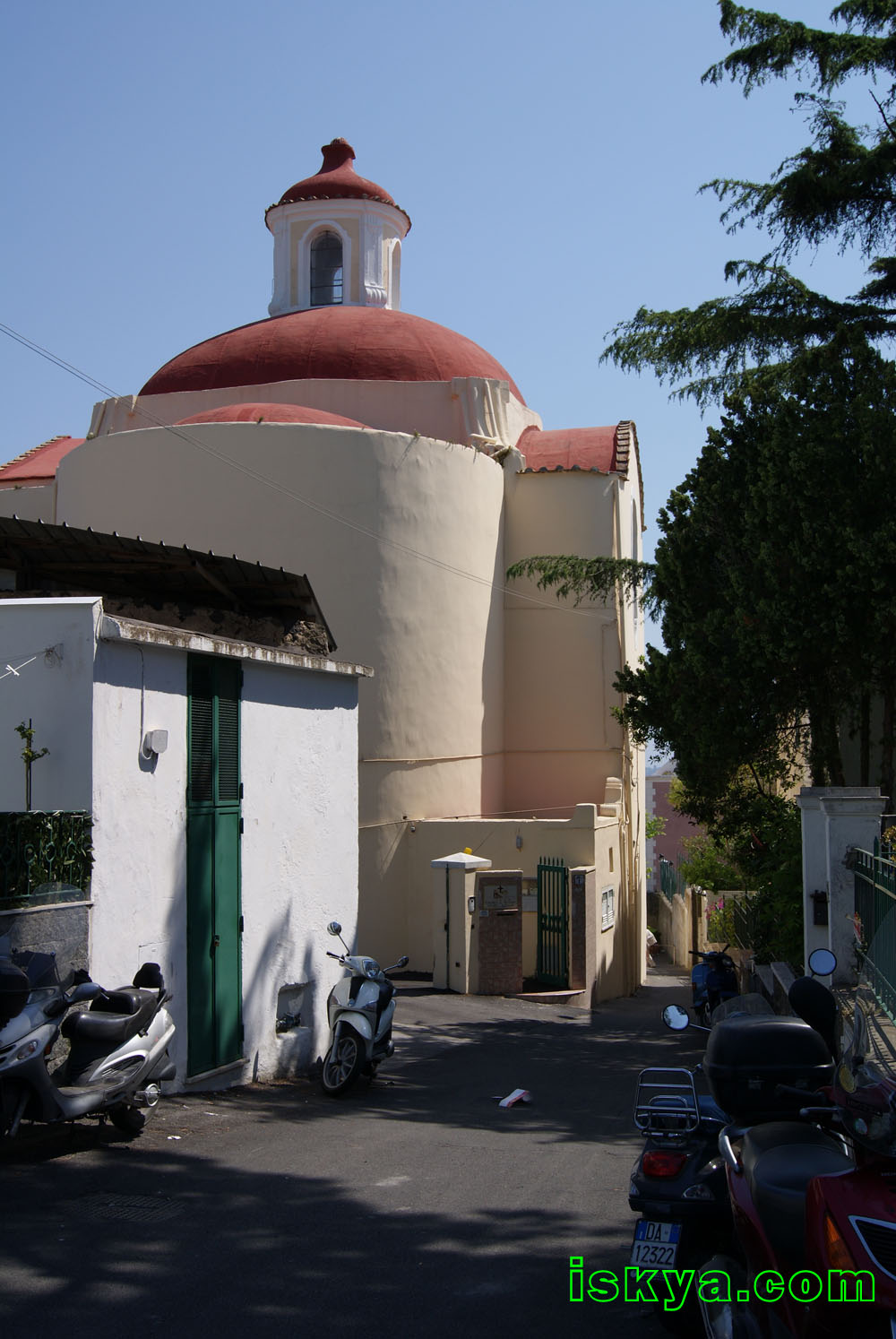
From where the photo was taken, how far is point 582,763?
936 inches

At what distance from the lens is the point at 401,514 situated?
68.2 ft

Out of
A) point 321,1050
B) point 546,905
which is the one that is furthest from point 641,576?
point 321,1050

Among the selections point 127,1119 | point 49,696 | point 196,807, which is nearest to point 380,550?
point 196,807

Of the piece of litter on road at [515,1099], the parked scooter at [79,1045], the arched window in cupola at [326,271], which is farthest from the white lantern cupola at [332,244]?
the parked scooter at [79,1045]

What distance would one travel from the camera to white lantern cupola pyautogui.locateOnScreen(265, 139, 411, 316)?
27.6m

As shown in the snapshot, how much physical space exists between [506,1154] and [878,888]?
3.13m

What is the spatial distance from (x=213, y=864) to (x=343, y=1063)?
1.93 metres

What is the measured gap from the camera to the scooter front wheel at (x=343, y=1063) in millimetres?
9641

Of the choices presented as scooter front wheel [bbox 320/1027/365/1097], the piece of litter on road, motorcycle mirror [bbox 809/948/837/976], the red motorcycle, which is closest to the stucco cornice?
scooter front wheel [bbox 320/1027/365/1097]

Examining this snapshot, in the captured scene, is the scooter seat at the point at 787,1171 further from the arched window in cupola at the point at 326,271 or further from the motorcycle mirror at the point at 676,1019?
the arched window in cupola at the point at 326,271

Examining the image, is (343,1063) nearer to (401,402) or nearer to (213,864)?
(213,864)

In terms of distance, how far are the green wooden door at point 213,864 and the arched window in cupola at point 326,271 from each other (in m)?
19.9

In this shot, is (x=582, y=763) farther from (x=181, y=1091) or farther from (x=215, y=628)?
(x=181, y=1091)

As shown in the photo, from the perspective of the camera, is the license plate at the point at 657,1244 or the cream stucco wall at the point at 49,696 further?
the cream stucco wall at the point at 49,696
